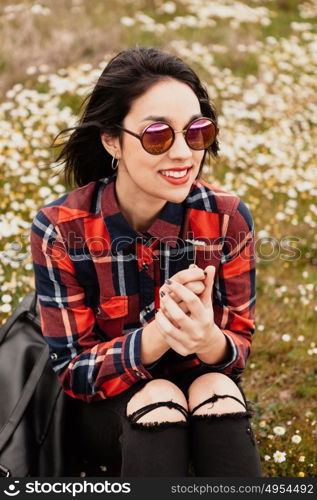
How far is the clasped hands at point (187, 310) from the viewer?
259cm

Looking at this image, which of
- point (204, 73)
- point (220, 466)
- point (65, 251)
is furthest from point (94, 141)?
point (204, 73)

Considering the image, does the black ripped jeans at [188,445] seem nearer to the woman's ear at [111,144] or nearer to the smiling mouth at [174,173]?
the smiling mouth at [174,173]

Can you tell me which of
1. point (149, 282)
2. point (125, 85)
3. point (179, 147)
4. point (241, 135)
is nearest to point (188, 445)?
point (149, 282)

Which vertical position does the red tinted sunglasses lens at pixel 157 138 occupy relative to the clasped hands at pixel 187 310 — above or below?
above

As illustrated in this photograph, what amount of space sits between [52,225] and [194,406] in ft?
3.37

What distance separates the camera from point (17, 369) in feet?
10.6

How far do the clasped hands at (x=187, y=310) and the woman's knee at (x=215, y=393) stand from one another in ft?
0.88

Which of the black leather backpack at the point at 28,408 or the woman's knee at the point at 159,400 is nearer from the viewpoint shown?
the woman's knee at the point at 159,400

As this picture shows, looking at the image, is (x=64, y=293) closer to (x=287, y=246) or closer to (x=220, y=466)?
(x=220, y=466)

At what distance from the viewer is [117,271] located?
3.07m

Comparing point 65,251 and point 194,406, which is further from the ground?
point 65,251

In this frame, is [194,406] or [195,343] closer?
[195,343]

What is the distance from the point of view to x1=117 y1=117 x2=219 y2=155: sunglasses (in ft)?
8.80

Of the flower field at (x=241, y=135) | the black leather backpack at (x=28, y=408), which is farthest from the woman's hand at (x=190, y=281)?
the flower field at (x=241, y=135)
